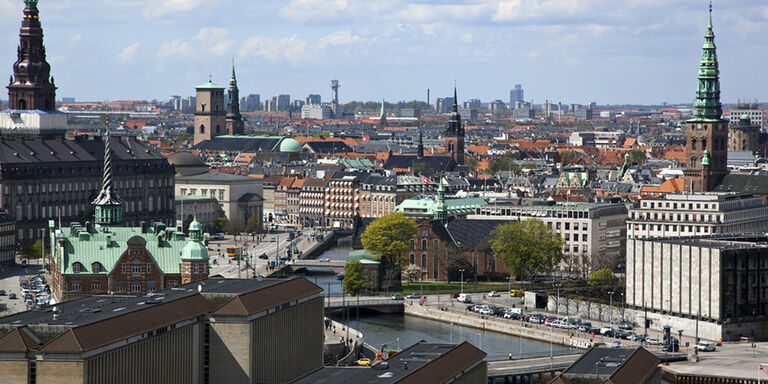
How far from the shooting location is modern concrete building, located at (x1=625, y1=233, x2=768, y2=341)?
311 ft

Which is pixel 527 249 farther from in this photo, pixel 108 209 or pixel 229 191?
pixel 229 191

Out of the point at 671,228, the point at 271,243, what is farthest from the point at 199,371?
the point at 271,243

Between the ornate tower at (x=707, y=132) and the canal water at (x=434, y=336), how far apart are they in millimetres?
47509

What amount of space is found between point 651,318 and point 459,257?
2494 cm

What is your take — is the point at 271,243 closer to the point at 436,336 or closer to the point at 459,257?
the point at 459,257

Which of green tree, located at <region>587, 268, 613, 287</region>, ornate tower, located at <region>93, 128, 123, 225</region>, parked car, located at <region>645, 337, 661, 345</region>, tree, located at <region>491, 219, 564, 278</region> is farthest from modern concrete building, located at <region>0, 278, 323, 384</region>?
tree, located at <region>491, 219, 564, 278</region>

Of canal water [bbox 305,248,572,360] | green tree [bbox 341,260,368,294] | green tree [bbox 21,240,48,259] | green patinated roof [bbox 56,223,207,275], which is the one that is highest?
green patinated roof [bbox 56,223,207,275]

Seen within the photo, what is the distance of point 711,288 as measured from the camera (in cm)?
9506

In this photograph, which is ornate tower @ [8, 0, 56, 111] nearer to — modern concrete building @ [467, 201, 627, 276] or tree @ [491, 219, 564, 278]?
modern concrete building @ [467, 201, 627, 276]

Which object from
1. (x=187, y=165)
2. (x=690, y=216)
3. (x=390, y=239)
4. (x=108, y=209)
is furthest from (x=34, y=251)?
(x=187, y=165)

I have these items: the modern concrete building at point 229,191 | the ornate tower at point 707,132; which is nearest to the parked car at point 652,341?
the ornate tower at point 707,132

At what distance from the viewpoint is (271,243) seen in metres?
151

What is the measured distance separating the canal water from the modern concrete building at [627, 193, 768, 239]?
2544 centimetres

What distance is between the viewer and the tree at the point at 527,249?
118688 mm
